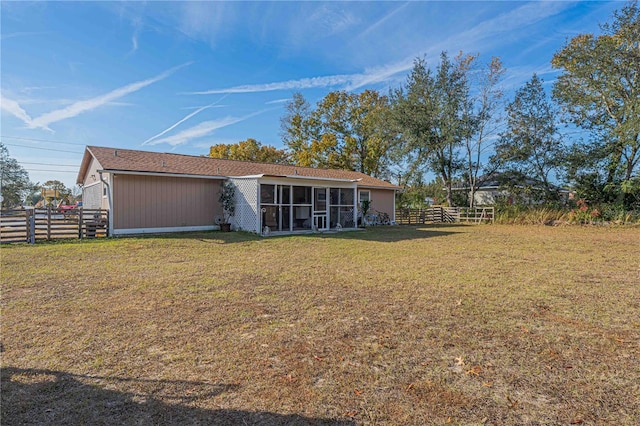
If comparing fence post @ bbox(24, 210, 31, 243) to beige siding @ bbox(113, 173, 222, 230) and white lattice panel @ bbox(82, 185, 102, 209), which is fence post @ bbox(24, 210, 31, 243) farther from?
white lattice panel @ bbox(82, 185, 102, 209)

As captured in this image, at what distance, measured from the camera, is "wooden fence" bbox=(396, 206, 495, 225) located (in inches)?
856

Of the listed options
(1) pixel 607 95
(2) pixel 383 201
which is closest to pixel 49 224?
(2) pixel 383 201

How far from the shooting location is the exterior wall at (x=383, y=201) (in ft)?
67.5

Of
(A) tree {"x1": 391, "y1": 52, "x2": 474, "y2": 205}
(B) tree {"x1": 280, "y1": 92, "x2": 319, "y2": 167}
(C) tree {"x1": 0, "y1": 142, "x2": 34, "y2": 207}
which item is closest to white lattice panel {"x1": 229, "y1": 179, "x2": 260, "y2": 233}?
(A) tree {"x1": 391, "y1": 52, "x2": 474, "y2": 205}

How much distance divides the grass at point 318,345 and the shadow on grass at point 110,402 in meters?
0.01

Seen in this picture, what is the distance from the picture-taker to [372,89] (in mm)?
30344

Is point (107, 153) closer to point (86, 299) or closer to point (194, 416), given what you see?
point (86, 299)

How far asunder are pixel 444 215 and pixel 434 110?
24.5ft

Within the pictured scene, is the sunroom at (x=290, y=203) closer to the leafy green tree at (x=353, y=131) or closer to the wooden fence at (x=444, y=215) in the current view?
the wooden fence at (x=444, y=215)

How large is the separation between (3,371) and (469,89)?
2579cm

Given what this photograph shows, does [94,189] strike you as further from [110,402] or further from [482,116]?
[482,116]

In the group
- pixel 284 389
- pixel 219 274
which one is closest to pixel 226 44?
pixel 219 274

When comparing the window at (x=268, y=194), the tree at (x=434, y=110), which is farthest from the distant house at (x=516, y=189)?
the window at (x=268, y=194)

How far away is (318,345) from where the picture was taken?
3.17 meters
